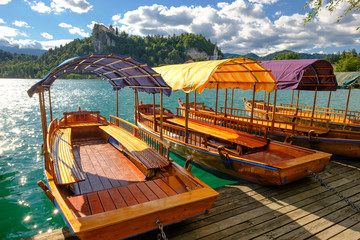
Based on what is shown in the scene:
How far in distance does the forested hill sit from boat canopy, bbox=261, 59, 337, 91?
453 feet

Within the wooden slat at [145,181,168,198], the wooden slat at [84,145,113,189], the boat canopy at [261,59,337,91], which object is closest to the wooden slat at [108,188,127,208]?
the wooden slat at [145,181,168,198]

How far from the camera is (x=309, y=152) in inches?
280

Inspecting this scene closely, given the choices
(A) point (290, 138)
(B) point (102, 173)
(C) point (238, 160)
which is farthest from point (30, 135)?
(A) point (290, 138)

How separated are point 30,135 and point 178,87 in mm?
17103

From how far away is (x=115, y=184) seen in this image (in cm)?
602

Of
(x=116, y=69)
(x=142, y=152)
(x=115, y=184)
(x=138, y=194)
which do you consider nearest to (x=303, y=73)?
(x=142, y=152)

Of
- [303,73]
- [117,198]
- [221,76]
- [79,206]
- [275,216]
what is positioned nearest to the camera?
[79,206]

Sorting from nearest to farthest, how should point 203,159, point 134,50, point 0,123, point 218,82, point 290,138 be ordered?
point 203,159 < point 290,138 < point 218,82 < point 0,123 < point 134,50

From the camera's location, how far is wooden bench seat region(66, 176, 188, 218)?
448 cm

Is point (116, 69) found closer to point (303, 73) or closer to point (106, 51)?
point (303, 73)

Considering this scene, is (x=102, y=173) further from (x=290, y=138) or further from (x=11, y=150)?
(x=11, y=150)

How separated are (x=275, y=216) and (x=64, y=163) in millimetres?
5756

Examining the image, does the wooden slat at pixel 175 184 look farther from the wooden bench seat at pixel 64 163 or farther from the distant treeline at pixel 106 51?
the distant treeline at pixel 106 51

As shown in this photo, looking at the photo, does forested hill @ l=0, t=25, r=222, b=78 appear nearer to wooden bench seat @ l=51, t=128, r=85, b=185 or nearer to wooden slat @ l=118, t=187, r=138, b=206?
wooden bench seat @ l=51, t=128, r=85, b=185
